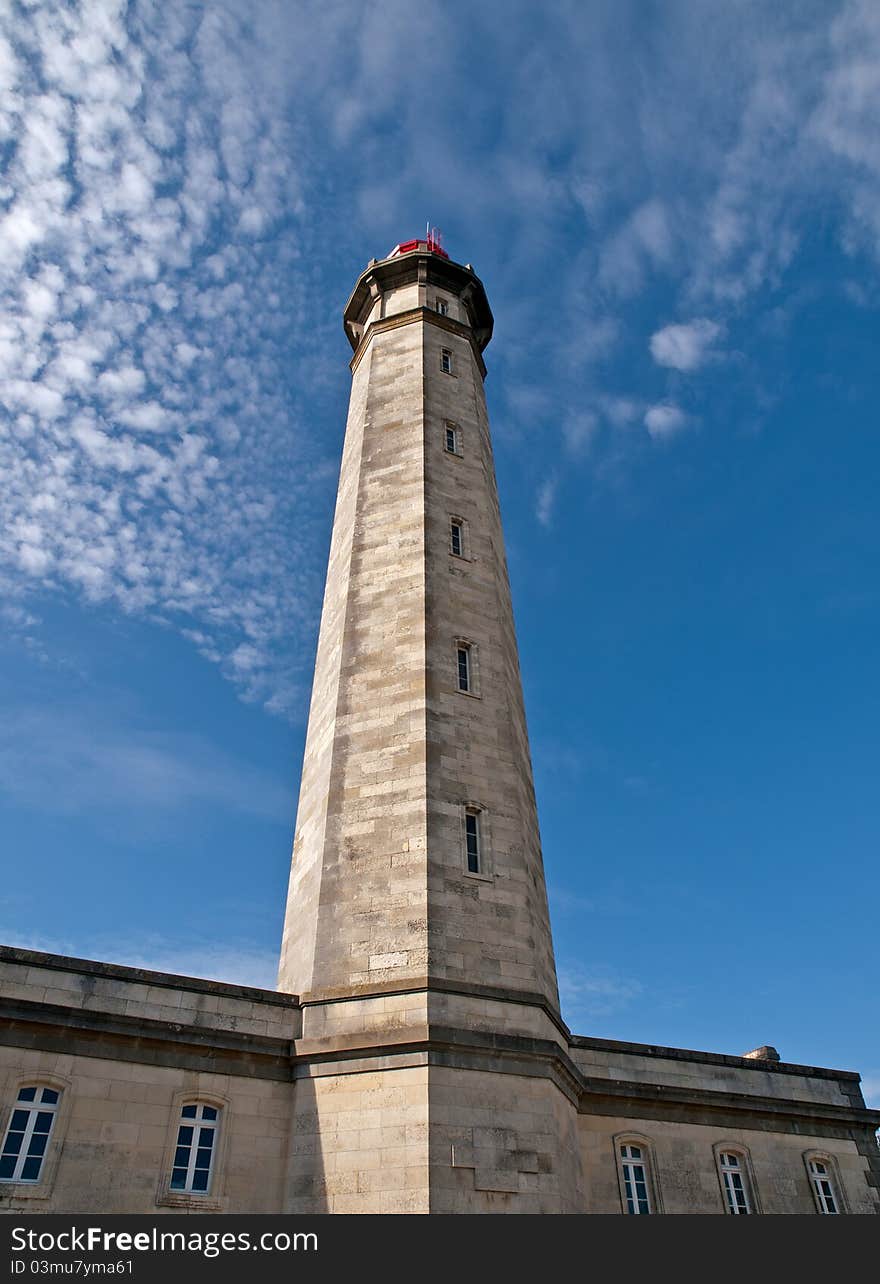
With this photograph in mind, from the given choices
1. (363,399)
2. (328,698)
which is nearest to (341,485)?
(363,399)

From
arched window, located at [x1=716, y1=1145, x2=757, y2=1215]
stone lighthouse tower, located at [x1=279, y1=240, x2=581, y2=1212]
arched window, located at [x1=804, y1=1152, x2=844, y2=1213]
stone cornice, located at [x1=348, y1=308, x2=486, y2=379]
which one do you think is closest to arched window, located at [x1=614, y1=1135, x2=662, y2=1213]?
arched window, located at [x1=716, y1=1145, x2=757, y2=1215]

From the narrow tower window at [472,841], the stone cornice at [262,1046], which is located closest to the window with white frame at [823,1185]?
the stone cornice at [262,1046]

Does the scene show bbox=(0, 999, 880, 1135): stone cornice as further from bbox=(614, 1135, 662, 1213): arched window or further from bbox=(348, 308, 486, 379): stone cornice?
bbox=(348, 308, 486, 379): stone cornice

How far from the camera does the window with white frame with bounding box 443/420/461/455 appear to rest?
24266 millimetres

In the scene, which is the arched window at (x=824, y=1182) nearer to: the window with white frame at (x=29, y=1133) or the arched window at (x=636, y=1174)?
the arched window at (x=636, y=1174)

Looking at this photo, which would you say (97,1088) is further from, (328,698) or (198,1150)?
(328,698)

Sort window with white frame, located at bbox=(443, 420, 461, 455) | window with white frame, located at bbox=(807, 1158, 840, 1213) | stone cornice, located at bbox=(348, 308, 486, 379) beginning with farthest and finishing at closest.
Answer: stone cornice, located at bbox=(348, 308, 486, 379)
window with white frame, located at bbox=(443, 420, 461, 455)
window with white frame, located at bbox=(807, 1158, 840, 1213)

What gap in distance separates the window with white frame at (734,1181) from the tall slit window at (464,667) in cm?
1059

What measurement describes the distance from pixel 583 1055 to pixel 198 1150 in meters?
7.66

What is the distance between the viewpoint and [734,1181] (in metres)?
18.4

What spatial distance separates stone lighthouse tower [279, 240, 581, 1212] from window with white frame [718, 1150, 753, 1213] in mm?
4261

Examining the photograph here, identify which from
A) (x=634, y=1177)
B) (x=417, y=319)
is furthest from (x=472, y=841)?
(x=417, y=319)

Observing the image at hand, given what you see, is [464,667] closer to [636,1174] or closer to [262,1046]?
[262,1046]

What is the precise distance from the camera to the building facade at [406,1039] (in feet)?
45.5
